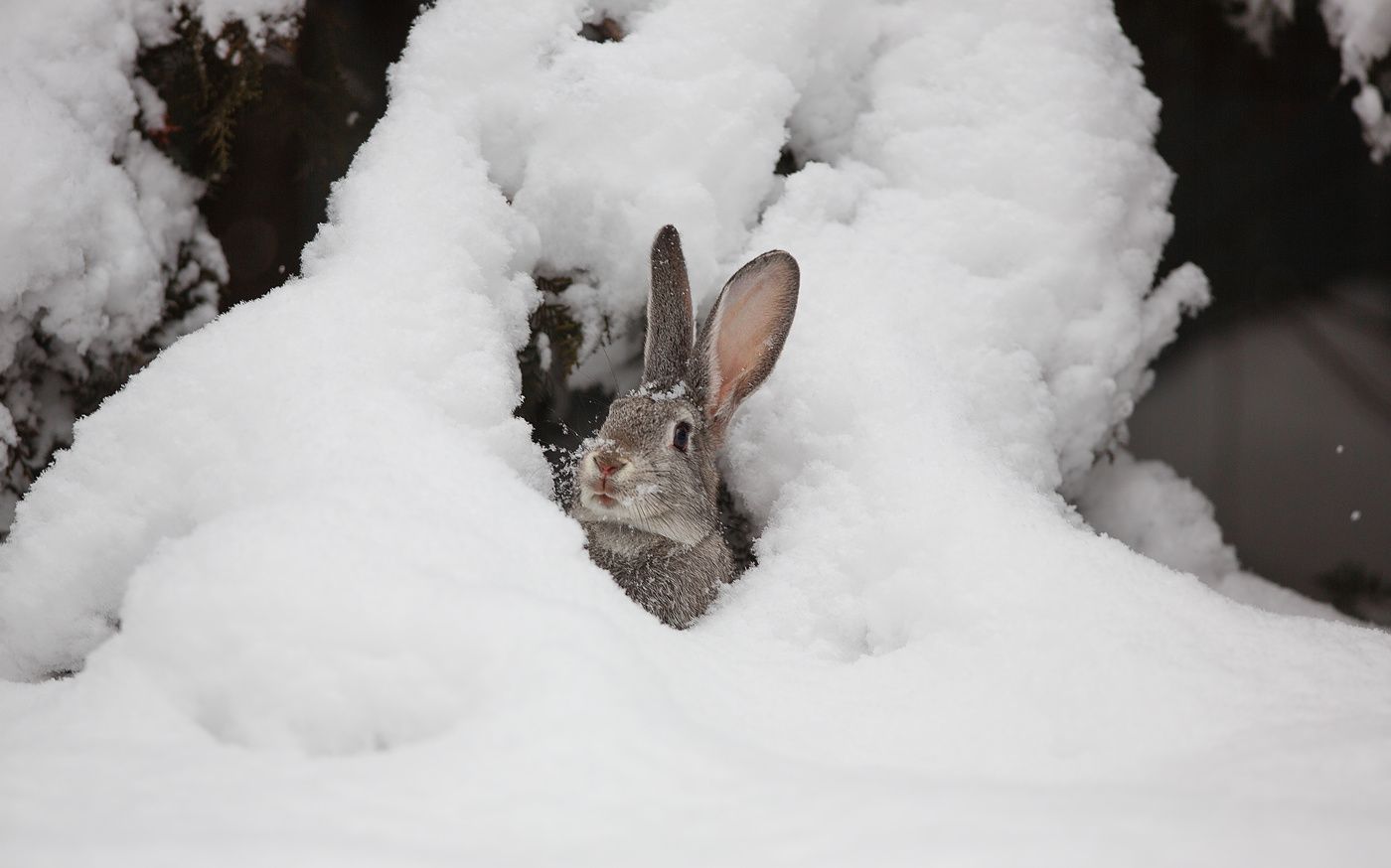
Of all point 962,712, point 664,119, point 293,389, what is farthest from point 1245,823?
point 664,119

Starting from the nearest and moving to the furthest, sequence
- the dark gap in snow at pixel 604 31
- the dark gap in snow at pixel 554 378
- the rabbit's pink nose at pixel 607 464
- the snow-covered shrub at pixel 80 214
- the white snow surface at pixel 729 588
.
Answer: the white snow surface at pixel 729 588 < the snow-covered shrub at pixel 80 214 < the rabbit's pink nose at pixel 607 464 < the dark gap in snow at pixel 554 378 < the dark gap in snow at pixel 604 31

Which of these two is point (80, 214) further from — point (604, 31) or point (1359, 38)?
point (1359, 38)

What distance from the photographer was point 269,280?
124 inches

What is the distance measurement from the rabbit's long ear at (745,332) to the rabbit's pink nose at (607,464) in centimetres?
50

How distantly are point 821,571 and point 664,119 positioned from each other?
1.63 m

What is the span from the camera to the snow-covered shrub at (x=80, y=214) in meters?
2.50

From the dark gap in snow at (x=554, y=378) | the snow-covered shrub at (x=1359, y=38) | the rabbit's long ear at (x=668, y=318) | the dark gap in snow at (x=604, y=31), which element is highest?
the snow-covered shrub at (x=1359, y=38)

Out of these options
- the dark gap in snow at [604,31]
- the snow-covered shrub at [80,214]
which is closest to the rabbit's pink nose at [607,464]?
the snow-covered shrub at [80,214]

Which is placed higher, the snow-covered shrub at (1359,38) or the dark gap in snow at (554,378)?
the snow-covered shrub at (1359,38)

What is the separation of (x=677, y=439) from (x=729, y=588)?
20.6 inches

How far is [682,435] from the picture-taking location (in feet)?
9.92

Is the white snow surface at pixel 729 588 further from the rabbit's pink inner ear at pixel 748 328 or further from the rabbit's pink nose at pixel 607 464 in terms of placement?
the rabbit's pink nose at pixel 607 464

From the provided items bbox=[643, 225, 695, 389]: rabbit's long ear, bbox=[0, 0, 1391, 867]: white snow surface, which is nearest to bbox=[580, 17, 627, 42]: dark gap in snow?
bbox=[0, 0, 1391, 867]: white snow surface

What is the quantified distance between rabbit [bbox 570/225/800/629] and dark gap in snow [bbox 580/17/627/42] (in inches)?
36.7
